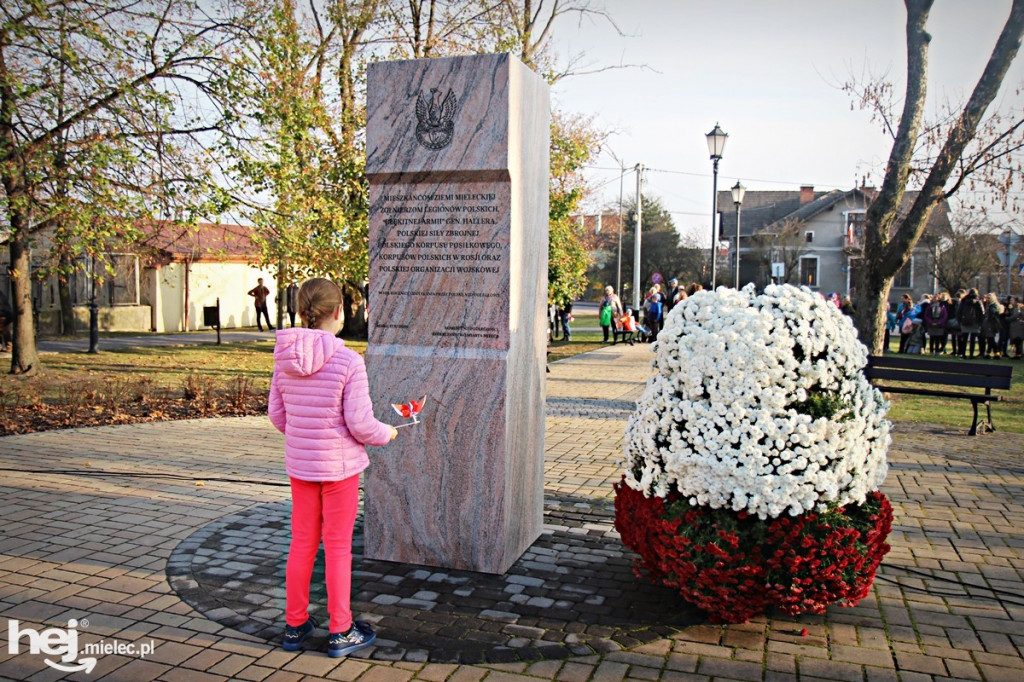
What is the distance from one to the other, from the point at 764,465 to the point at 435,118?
274cm

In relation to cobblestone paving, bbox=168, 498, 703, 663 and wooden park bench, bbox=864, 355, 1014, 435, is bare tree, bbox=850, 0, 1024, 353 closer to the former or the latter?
wooden park bench, bbox=864, 355, 1014, 435

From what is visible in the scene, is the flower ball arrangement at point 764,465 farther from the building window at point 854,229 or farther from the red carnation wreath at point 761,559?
the building window at point 854,229

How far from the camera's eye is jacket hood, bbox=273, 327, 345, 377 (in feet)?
13.0

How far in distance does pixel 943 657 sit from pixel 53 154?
39.8ft

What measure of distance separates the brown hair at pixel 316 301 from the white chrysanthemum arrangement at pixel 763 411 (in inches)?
71.8

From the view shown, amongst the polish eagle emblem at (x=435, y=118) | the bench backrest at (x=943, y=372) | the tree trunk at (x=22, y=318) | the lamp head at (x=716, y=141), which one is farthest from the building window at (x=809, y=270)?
the polish eagle emblem at (x=435, y=118)

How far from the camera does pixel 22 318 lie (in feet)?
50.8

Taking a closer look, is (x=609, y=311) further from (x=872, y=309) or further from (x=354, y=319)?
(x=872, y=309)

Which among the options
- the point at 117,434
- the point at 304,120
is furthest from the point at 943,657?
the point at 304,120

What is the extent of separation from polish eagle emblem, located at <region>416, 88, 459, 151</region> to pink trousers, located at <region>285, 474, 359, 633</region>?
7.05 feet

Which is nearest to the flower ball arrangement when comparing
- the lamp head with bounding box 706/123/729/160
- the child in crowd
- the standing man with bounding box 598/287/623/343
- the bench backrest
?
the bench backrest

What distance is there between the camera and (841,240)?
69125 mm

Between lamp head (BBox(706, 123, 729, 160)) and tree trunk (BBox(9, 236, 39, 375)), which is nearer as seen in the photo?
tree trunk (BBox(9, 236, 39, 375))

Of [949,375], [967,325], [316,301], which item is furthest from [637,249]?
[316,301]
